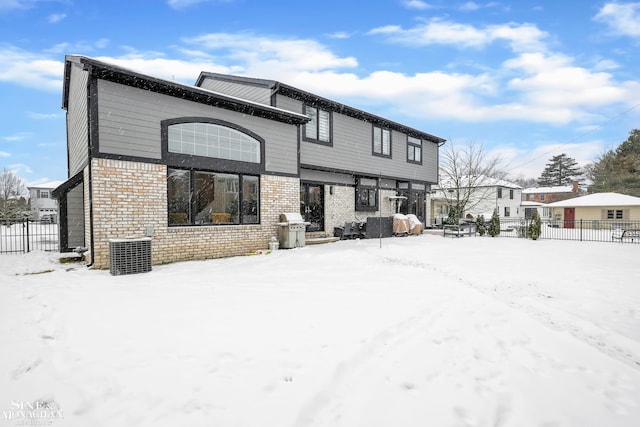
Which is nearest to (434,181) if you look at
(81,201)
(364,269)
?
(364,269)

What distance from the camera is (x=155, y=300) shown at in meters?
4.79

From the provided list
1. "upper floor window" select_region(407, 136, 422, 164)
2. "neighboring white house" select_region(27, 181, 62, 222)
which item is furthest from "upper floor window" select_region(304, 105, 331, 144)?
"neighboring white house" select_region(27, 181, 62, 222)

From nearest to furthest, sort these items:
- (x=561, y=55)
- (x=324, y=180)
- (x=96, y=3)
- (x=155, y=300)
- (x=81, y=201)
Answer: (x=155, y=300), (x=81, y=201), (x=96, y=3), (x=324, y=180), (x=561, y=55)

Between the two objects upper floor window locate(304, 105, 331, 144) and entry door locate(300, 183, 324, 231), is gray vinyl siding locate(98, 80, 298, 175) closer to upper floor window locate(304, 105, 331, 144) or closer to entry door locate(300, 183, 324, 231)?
upper floor window locate(304, 105, 331, 144)

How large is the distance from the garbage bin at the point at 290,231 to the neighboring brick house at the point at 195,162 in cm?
28

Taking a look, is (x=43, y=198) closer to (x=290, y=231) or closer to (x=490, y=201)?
(x=290, y=231)

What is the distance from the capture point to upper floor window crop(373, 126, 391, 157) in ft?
54.5

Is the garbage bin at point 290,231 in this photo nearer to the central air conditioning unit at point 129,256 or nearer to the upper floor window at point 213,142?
the upper floor window at point 213,142

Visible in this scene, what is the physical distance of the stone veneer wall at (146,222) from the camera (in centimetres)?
728

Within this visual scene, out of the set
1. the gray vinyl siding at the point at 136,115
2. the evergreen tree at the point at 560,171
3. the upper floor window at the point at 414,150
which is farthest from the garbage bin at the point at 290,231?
the evergreen tree at the point at 560,171

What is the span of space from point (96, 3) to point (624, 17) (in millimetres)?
21828

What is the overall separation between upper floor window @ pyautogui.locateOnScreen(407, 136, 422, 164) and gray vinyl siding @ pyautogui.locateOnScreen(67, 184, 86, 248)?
1646 centimetres

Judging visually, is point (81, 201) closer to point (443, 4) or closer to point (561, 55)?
point (443, 4)

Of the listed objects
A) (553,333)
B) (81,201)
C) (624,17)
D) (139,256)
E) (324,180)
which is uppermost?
(624,17)
